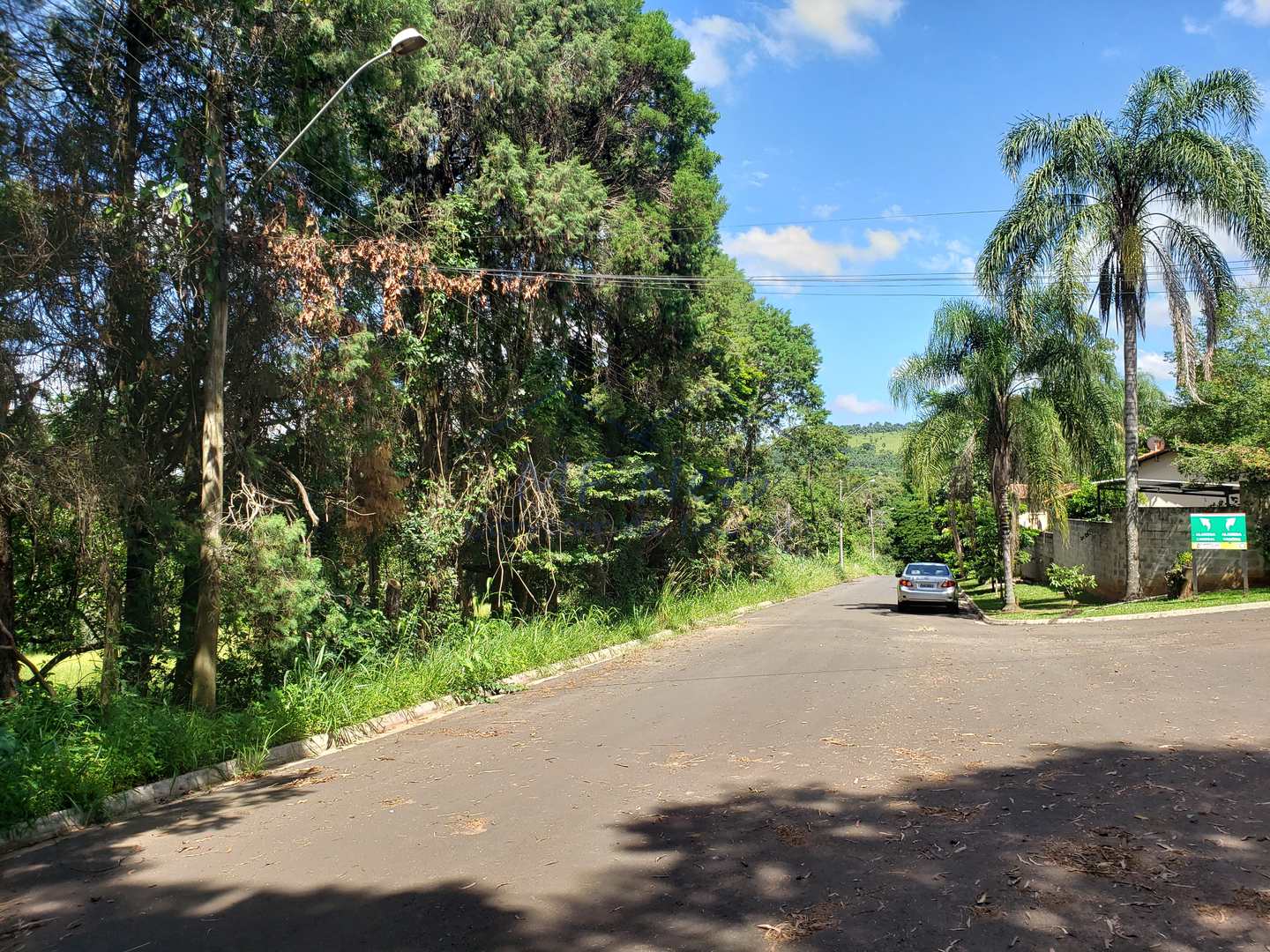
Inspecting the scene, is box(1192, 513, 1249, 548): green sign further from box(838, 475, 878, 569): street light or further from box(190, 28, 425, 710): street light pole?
box(838, 475, 878, 569): street light

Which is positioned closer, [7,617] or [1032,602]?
[7,617]

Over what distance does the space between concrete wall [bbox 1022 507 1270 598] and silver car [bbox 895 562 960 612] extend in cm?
442

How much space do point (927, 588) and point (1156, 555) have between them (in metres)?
6.02

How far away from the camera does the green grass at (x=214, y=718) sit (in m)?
6.37

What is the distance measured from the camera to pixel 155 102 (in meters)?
9.02

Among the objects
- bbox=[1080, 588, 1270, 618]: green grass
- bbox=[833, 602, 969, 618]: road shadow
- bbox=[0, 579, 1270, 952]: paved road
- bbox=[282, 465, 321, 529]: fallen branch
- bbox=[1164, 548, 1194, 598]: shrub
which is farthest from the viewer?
bbox=[833, 602, 969, 618]: road shadow

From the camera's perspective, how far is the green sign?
1969cm

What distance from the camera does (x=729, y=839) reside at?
5.24m

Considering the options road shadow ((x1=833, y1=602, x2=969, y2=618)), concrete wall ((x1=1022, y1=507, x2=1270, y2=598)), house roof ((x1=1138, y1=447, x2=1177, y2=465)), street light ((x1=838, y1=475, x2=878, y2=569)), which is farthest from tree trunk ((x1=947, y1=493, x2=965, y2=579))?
street light ((x1=838, y1=475, x2=878, y2=569))

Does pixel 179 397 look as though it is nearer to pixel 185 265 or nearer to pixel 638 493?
pixel 185 265

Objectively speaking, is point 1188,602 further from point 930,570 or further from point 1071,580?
point 930,570

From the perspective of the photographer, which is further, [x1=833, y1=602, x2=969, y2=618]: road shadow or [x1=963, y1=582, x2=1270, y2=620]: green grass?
[x1=833, y1=602, x2=969, y2=618]: road shadow

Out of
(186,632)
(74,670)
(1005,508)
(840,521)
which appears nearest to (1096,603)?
(1005,508)

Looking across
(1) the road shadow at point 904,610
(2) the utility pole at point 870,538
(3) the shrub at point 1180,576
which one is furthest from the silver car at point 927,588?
(2) the utility pole at point 870,538
